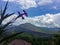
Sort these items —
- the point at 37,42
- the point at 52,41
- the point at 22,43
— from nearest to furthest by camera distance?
the point at 22,43, the point at 52,41, the point at 37,42

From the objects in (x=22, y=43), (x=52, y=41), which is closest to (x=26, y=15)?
(x=22, y=43)

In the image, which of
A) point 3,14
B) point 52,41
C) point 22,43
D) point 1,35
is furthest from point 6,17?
point 52,41

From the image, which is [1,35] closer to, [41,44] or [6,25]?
[6,25]

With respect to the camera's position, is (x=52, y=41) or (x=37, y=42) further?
(x=37, y=42)

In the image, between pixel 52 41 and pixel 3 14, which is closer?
pixel 3 14

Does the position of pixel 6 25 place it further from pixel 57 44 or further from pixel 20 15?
pixel 57 44

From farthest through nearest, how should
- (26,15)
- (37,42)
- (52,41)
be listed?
(37,42) → (52,41) → (26,15)

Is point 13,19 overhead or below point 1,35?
overhead

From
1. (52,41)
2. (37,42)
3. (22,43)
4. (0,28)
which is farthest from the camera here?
(37,42)

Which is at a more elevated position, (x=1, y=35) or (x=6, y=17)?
(x=6, y=17)

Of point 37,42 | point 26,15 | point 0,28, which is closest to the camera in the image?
point 0,28
